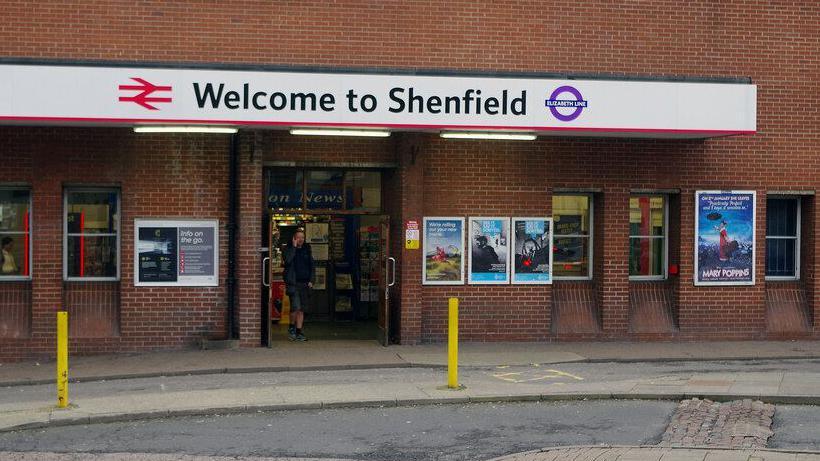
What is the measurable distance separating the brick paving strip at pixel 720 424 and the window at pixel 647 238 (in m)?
6.40

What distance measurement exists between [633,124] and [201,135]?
22.1 feet

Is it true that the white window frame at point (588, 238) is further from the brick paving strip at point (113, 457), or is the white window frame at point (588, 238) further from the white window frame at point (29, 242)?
the brick paving strip at point (113, 457)

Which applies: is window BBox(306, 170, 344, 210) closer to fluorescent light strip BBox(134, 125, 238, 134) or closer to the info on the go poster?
the info on the go poster

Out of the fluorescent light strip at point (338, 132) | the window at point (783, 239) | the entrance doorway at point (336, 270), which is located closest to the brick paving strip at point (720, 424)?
the fluorescent light strip at point (338, 132)

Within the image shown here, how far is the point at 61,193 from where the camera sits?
17641 millimetres

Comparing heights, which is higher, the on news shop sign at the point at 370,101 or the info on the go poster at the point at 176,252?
the on news shop sign at the point at 370,101

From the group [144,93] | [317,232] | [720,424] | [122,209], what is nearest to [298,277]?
[122,209]

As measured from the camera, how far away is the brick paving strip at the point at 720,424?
1096 centimetres

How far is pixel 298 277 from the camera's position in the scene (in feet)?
63.2

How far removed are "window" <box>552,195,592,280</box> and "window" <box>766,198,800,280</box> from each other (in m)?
3.26

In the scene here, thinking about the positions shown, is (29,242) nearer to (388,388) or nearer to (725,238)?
(388,388)

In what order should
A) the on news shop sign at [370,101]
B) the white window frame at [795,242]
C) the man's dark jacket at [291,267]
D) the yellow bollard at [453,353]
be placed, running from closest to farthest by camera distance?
the yellow bollard at [453,353] < the on news shop sign at [370,101] < the man's dark jacket at [291,267] < the white window frame at [795,242]

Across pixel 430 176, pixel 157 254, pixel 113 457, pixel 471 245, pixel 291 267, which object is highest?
pixel 430 176

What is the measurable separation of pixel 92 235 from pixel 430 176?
5.49m
